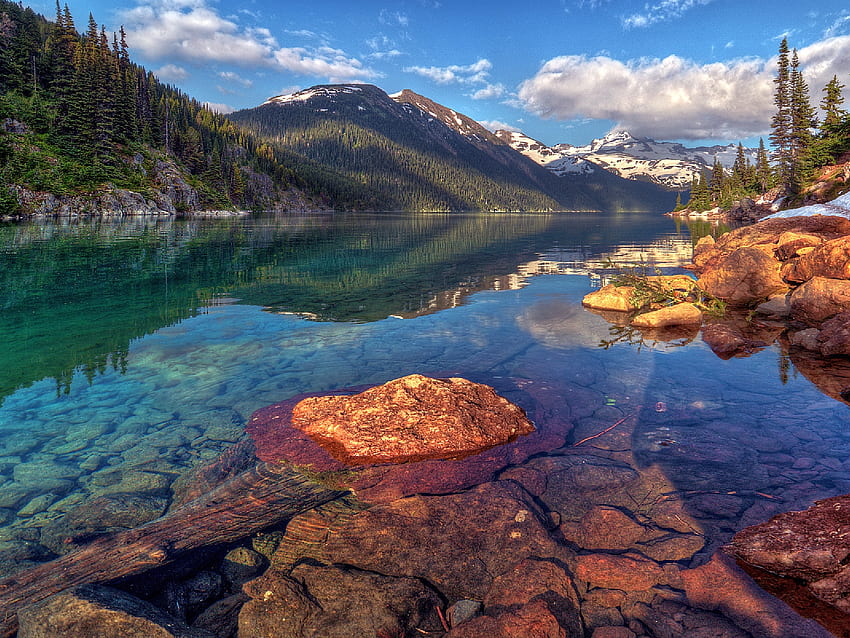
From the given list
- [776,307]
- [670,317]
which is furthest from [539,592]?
[776,307]

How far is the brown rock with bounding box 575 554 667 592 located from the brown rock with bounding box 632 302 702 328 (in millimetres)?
11428

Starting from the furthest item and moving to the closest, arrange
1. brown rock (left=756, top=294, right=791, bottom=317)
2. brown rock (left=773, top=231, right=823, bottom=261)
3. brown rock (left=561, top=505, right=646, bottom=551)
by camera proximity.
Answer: brown rock (left=773, top=231, right=823, bottom=261), brown rock (left=756, top=294, right=791, bottom=317), brown rock (left=561, top=505, right=646, bottom=551)

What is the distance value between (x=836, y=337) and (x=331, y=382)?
12388 millimetres

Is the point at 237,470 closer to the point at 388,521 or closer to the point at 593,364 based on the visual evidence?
the point at 388,521

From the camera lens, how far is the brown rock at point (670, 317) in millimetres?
14727

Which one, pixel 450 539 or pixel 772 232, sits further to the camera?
pixel 772 232

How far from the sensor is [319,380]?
10281mm

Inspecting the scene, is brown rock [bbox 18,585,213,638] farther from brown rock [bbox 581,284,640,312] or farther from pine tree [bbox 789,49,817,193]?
pine tree [bbox 789,49,817,193]

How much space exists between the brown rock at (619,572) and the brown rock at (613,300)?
13732 mm

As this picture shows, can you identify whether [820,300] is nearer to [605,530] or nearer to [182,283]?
[605,530]

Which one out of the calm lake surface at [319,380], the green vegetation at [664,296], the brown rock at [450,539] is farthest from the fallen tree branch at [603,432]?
the green vegetation at [664,296]

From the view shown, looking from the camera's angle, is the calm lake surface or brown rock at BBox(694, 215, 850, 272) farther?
brown rock at BBox(694, 215, 850, 272)

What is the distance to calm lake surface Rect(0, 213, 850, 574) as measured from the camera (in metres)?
6.14

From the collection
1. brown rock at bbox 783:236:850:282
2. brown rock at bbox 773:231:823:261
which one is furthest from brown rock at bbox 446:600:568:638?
brown rock at bbox 773:231:823:261
